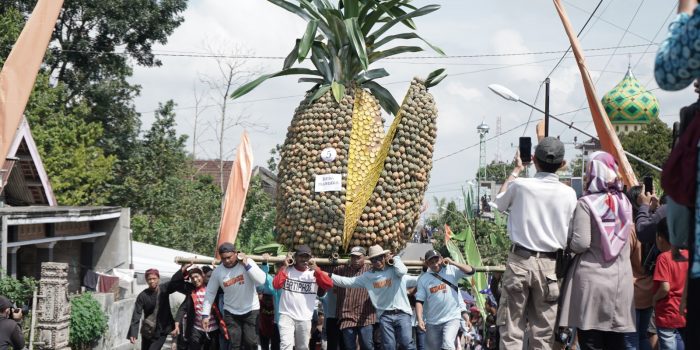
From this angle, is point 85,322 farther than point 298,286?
Yes

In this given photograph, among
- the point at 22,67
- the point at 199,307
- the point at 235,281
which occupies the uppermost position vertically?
the point at 22,67

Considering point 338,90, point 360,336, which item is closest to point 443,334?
point 360,336

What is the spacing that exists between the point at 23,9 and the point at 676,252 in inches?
1353

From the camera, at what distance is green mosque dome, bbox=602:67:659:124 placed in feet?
243

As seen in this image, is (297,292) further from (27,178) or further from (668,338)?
(27,178)

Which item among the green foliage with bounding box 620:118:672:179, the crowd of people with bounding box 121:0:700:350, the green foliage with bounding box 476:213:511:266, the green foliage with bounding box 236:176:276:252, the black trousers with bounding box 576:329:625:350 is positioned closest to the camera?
the crowd of people with bounding box 121:0:700:350

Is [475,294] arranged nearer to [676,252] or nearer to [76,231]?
[76,231]

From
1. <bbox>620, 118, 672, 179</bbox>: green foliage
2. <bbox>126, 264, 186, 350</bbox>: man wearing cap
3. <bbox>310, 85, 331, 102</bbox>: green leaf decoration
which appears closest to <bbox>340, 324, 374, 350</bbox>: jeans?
<bbox>126, 264, 186, 350</bbox>: man wearing cap

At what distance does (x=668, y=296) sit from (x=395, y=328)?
5.08 meters

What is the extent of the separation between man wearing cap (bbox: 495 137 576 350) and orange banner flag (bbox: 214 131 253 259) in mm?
6568

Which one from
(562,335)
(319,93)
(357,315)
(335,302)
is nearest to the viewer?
(562,335)

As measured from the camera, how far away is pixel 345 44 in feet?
48.3

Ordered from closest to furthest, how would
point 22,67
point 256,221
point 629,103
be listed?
point 22,67, point 256,221, point 629,103

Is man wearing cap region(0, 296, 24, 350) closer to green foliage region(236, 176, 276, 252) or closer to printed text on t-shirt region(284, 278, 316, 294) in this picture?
printed text on t-shirt region(284, 278, 316, 294)
